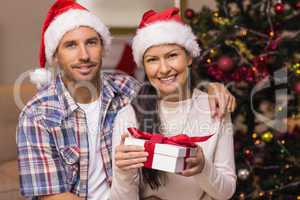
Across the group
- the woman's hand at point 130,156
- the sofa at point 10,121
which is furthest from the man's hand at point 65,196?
the sofa at point 10,121

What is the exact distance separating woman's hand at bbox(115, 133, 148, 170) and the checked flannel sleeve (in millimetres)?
435

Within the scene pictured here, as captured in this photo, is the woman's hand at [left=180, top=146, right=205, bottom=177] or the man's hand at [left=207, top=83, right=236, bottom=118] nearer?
the woman's hand at [left=180, top=146, right=205, bottom=177]

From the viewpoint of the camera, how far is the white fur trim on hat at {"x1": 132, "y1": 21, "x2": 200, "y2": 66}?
167 cm

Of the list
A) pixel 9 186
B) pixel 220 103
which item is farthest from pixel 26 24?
pixel 220 103

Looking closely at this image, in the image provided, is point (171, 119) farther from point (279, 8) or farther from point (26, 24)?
point (26, 24)

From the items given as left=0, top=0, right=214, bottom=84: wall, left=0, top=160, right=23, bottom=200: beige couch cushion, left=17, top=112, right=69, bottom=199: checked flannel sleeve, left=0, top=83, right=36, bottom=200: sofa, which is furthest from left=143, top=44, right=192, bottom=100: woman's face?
left=0, top=0, right=214, bottom=84: wall

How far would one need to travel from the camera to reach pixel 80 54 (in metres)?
1.81

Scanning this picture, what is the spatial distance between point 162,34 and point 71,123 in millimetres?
497

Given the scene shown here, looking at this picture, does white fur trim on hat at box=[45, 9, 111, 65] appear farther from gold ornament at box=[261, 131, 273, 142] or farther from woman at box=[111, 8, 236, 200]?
gold ornament at box=[261, 131, 273, 142]

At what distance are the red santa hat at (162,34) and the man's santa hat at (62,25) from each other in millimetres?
219

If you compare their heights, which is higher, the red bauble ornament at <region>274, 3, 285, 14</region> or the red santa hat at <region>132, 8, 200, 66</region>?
the red bauble ornament at <region>274, 3, 285, 14</region>

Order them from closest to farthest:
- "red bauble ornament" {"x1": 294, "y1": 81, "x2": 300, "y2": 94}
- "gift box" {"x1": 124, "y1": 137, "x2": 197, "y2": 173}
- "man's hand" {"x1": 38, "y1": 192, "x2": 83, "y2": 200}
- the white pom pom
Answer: "gift box" {"x1": 124, "y1": 137, "x2": 197, "y2": 173} < "man's hand" {"x1": 38, "y1": 192, "x2": 83, "y2": 200} < the white pom pom < "red bauble ornament" {"x1": 294, "y1": 81, "x2": 300, "y2": 94}

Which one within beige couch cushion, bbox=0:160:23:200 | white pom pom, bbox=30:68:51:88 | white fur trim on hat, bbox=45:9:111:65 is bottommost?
beige couch cushion, bbox=0:160:23:200

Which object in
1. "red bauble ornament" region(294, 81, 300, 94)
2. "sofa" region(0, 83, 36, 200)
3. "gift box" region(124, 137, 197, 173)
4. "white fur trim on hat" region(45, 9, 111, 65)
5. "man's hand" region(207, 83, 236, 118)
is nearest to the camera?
"gift box" region(124, 137, 197, 173)
